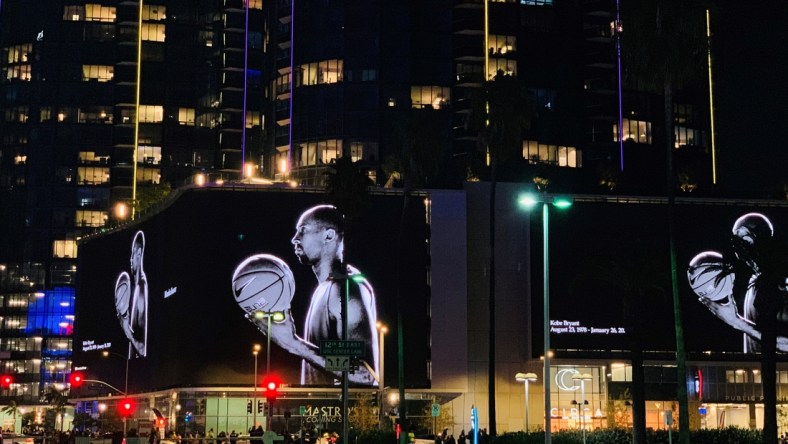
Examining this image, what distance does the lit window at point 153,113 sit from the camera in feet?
585

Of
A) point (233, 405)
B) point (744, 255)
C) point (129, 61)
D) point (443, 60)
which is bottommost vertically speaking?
point (233, 405)

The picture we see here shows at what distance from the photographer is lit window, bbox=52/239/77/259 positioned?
18818 cm

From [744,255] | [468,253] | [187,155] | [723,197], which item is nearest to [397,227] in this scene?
[468,253]

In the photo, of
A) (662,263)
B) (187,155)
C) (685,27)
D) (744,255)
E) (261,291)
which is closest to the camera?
(685,27)

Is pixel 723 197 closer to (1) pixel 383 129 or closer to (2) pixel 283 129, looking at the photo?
(1) pixel 383 129

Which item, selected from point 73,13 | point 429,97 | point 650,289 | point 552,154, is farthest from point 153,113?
point 650,289

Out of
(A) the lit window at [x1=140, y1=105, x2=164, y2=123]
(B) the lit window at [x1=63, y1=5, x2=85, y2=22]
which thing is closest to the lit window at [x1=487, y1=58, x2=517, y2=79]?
(A) the lit window at [x1=140, y1=105, x2=164, y2=123]

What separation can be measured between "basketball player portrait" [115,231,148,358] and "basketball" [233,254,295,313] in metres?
13.8

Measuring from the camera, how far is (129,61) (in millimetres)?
178625

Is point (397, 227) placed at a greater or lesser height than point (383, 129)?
lesser

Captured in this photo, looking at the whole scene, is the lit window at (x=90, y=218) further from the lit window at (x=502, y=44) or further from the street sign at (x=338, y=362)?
the street sign at (x=338, y=362)

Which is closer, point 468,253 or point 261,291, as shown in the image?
point 261,291

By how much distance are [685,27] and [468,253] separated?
4843cm

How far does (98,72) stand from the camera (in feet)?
605
